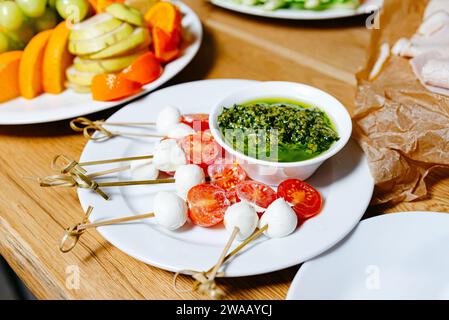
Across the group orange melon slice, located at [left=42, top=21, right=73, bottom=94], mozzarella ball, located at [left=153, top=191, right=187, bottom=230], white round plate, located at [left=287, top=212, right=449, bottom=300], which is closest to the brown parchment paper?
white round plate, located at [left=287, top=212, right=449, bottom=300]

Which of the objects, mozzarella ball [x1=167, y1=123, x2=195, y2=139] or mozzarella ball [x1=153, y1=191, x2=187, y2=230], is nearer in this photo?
mozzarella ball [x1=153, y1=191, x2=187, y2=230]

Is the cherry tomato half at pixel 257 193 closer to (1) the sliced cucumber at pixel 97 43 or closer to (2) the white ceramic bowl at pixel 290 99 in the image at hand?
(2) the white ceramic bowl at pixel 290 99

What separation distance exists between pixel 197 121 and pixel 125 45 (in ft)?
1.43

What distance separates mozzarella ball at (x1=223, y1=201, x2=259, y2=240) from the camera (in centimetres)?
105

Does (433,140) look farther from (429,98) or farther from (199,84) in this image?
(199,84)

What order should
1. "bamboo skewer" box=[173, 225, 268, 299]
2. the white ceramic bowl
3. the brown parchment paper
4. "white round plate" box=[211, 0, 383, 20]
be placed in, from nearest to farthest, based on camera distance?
1. "bamboo skewer" box=[173, 225, 268, 299]
2. the white ceramic bowl
3. the brown parchment paper
4. "white round plate" box=[211, 0, 383, 20]

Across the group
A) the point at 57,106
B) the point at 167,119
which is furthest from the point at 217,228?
the point at 57,106

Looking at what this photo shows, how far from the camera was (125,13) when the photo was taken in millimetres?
1618

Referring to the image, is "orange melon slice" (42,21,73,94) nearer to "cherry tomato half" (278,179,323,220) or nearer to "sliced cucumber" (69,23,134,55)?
"sliced cucumber" (69,23,134,55)

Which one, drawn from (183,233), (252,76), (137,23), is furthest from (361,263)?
(137,23)

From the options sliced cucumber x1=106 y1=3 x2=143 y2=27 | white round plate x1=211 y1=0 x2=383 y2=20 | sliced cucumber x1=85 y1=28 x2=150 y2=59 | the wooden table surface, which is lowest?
the wooden table surface

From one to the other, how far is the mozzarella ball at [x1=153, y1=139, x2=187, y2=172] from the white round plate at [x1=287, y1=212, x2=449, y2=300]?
1.42 feet

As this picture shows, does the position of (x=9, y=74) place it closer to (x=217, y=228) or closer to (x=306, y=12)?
(x=217, y=228)

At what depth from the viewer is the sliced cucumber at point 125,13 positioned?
1612 mm
